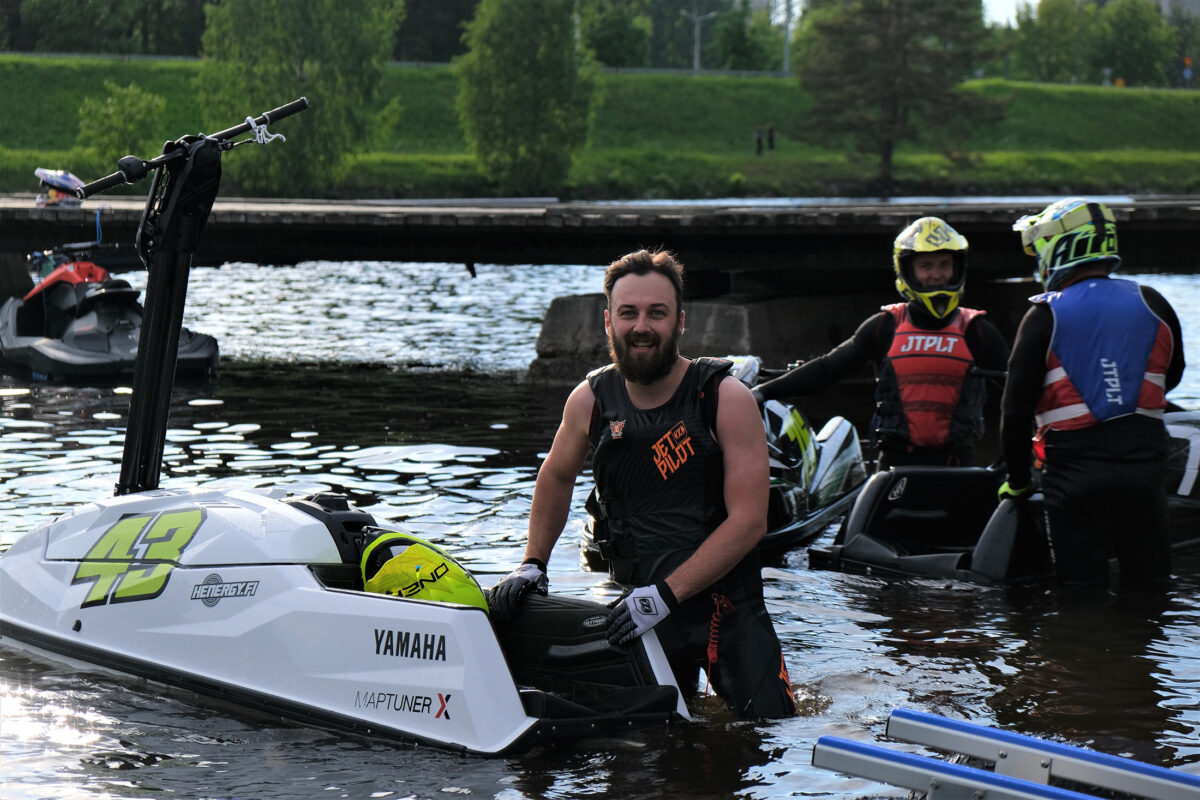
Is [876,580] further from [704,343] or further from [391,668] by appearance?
[704,343]

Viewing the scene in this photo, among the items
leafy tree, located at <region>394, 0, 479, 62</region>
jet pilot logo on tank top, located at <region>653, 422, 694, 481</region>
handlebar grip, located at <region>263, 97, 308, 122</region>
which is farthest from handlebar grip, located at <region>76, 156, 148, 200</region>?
leafy tree, located at <region>394, 0, 479, 62</region>

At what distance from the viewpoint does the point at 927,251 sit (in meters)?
8.62

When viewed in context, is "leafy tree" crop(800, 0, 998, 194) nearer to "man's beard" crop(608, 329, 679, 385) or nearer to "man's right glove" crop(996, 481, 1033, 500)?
"man's right glove" crop(996, 481, 1033, 500)

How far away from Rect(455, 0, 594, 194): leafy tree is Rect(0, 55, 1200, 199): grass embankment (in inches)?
68.5

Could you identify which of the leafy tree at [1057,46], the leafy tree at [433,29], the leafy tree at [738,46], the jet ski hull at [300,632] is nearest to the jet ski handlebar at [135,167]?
the jet ski hull at [300,632]

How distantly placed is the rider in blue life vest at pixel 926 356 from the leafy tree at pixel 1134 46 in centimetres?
11931

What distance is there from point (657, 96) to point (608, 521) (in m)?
85.6

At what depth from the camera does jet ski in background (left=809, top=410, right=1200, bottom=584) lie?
835cm

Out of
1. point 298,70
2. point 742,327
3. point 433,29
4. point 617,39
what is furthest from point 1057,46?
point 742,327

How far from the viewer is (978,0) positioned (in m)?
87.9

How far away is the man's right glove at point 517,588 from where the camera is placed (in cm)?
593

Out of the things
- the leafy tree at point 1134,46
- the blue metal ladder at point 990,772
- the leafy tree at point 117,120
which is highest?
the leafy tree at point 1134,46

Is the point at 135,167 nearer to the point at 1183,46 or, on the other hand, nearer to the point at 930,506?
the point at 930,506

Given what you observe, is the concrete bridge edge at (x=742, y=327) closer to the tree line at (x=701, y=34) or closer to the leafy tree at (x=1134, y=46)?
the tree line at (x=701, y=34)
